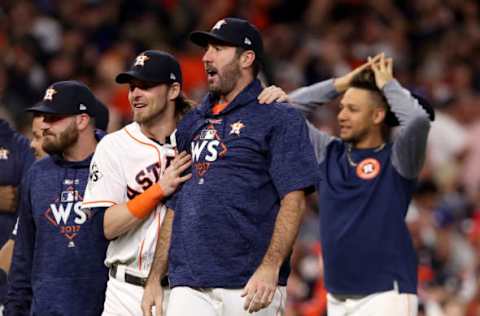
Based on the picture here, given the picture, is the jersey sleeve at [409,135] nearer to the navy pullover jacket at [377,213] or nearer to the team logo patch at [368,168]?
the navy pullover jacket at [377,213]

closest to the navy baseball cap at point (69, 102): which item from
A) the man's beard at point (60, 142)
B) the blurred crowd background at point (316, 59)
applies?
the man's beard at point (60, 142)

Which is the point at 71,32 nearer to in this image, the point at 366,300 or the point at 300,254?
the point at 300,254

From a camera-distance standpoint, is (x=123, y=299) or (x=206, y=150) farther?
(x=123, y=299)

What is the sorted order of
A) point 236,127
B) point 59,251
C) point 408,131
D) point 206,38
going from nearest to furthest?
point 236,127, point 206,38, point 59,251, point 408,131

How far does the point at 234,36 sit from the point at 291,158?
700mm

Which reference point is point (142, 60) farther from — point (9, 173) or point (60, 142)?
point (9, 173)

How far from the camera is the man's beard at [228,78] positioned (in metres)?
6.21

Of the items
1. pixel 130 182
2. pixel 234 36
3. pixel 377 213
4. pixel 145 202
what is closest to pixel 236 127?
pixel 234 36

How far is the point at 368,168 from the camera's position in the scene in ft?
24.8

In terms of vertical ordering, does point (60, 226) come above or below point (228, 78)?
below

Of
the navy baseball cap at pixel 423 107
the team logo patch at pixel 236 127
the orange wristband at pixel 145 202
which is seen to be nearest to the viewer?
the team logo patch at pixel 236 127

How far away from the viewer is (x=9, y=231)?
7.71 metres

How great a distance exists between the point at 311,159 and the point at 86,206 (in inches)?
49.9

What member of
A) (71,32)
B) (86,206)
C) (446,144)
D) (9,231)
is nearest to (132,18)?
(71,32)
